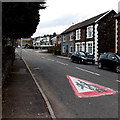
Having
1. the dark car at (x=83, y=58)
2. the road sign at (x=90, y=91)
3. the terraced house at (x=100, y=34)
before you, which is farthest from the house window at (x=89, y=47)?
the road sign at (x=90, y=91)

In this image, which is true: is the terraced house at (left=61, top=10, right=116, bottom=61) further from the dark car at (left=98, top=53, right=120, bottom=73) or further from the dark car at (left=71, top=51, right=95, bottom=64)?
the dark car at (left=98, top=53, right=120, bottom=73)

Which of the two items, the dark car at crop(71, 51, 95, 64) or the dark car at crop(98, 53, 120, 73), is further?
the dark car at crop(71, 51, 95, 64)

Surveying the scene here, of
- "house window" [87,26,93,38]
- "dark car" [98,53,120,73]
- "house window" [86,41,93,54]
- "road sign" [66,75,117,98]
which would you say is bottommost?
"road sign" [66,75,117,98]

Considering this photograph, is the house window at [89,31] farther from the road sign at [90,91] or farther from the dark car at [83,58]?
the road sign at [90,91]

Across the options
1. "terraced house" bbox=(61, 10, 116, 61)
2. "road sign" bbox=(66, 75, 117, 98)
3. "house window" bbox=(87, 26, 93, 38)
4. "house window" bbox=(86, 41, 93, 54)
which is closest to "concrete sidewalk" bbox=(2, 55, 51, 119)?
"road sign" bbox=(66, 75, 117, 98)

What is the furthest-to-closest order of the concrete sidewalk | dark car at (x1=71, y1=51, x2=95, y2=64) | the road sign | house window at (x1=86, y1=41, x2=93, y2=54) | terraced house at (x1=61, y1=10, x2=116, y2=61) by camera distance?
1. house window at (x1=86, y1=41, x2=93, y2=54)
2. terraced house at (x1=61, y1=10, x2=116, y2=61)
3. dark car at (x1=71, y1=51, x2=95, y2=64)
4. the road sign
5. the concrete sidewalk

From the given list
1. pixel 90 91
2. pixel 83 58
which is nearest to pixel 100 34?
pixel 83 58

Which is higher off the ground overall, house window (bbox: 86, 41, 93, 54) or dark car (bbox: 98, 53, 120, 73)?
house window (bbox: 86, 41, 93, 54)

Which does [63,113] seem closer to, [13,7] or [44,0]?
[13,7]

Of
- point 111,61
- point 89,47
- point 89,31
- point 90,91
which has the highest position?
point 89,31

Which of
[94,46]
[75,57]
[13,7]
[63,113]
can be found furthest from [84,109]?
[94,46]

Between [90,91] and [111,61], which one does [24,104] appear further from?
[111,61]

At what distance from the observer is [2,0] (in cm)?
704

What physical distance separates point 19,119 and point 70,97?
112 inches
